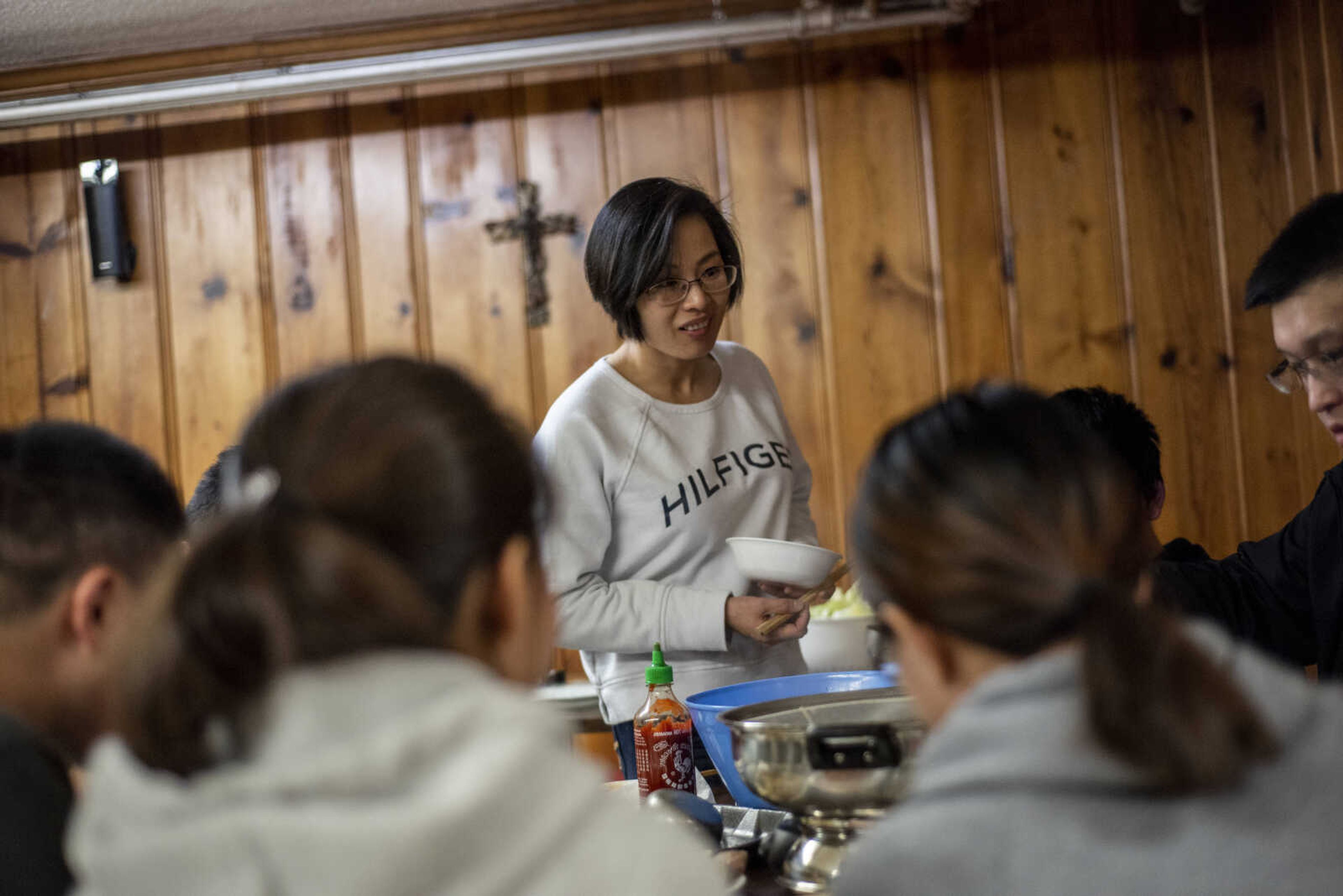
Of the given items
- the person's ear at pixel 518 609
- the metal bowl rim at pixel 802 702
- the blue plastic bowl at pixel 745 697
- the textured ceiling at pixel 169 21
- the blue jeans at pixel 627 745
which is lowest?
the blue jeans at pixel 627 745

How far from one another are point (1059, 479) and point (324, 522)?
0.45 m

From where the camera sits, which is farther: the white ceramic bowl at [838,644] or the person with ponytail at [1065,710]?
the white ceramic bowl at [838,644]

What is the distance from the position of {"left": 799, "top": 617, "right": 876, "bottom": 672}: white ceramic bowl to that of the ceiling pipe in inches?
61.4

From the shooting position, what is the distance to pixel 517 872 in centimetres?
64

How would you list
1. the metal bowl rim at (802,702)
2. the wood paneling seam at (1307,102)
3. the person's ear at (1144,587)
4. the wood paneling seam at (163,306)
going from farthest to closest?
the wood paneling seam at (163,306) < the wood paneling seam at (1307,102) < the metal bowl rim at (802,702) < the person's ear at (1144,587)

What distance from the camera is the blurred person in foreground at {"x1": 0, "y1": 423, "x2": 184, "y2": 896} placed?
0.93 metres

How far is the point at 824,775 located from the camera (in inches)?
38.4

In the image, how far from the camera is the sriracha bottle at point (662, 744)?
1.40 metres

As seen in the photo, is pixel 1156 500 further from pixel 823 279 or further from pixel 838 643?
pixel 823 279

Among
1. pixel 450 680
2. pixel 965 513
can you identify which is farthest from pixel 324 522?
pixel 965 513

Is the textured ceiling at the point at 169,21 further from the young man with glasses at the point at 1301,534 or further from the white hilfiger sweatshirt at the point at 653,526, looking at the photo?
the young man with glasses at the point at 1301,534

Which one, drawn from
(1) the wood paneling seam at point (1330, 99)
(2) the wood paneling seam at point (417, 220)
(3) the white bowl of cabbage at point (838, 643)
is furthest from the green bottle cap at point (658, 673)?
(1) the wood paneling seam at point (1330, 99)

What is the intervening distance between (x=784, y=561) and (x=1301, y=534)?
0.71 meters

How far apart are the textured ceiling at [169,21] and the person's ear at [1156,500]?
6.64 feet
